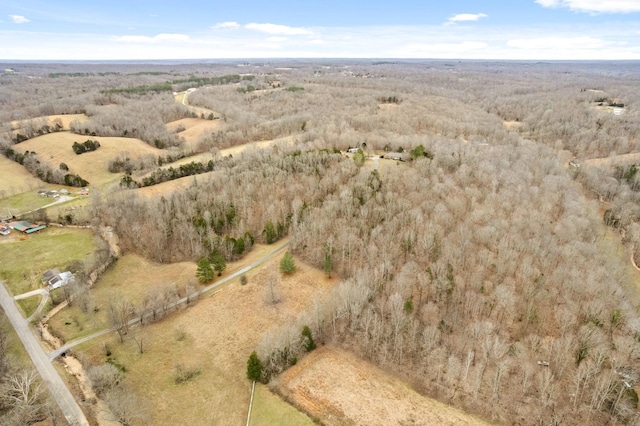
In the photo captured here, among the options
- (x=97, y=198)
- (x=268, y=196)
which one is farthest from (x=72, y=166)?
(x=268, y=196)

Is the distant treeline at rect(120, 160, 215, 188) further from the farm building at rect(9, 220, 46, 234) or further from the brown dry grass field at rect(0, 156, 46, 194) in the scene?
the brown dry grass field at rect(0, 156, 46, 194)

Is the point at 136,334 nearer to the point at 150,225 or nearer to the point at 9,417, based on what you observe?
the point at 9,417

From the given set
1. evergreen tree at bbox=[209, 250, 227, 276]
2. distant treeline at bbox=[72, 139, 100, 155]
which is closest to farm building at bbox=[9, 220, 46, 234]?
evergreen tree at bbox=[209, 250, 227, 276]

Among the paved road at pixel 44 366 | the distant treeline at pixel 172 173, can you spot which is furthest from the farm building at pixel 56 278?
the distant treeline at pixel 172 173

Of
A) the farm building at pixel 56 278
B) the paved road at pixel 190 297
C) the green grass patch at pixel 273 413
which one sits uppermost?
the farm building at pixel 56 278

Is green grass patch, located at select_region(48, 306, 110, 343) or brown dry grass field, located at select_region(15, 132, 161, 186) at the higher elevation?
brown dry grass field, located at select_region(15, 132, 161, 186)

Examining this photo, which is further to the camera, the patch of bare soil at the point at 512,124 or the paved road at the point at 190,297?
the patch of bare soil at the point at 512,124

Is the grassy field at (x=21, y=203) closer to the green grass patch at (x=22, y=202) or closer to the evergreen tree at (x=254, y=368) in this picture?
the green grass patch at (x=22, y=202)
